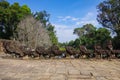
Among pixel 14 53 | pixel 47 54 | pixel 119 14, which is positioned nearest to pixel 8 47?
pixel 14 53

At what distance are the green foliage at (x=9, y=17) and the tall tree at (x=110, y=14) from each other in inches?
467

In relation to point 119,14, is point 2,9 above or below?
above

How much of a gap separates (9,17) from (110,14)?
14587 millimetres

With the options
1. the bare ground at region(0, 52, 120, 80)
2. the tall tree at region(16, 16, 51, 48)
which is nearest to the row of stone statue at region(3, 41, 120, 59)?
the bare ground at region(0, 52, 120, 80)

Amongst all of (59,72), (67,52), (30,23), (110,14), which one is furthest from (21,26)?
(59,72)

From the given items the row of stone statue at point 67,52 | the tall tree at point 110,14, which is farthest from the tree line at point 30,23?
the row of stone statue at point 67,52

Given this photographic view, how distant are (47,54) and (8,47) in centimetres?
214

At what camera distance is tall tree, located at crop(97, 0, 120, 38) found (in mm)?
26703

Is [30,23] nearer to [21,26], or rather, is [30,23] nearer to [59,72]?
[21,26]

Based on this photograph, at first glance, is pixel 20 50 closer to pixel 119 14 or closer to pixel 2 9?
pixel 119 14

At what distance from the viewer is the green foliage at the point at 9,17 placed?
32.6 m

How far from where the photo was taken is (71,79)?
4996mm

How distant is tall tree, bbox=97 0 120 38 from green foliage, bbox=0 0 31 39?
11867mm

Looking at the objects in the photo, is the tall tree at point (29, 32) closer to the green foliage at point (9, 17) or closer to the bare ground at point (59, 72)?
the green foliage at point (9, 17)
